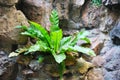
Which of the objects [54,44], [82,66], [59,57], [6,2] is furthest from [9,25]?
[82,66]

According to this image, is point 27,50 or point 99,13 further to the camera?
point 99,13

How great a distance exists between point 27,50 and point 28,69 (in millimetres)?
380

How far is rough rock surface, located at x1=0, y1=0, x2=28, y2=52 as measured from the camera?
462cm

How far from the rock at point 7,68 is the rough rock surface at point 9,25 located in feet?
0.83

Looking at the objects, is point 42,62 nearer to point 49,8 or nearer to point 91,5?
point 49,8

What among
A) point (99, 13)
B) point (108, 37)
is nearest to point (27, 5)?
point (108, 37)

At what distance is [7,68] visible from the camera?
452 cm

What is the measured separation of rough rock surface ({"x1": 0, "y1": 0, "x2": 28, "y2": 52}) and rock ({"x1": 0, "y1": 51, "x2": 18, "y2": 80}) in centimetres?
25

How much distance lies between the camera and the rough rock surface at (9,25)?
15.2 ft

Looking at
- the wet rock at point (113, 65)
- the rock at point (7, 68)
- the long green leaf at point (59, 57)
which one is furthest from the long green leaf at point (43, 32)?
the wet rock at point (113, 65)

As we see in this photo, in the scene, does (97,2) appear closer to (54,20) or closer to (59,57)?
(54,20)

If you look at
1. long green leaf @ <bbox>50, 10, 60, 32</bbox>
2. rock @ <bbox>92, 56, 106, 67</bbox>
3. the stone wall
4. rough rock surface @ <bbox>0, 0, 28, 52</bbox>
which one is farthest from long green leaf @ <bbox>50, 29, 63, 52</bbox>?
rock @ <bbox>92, 56, 106, 67</bbox>

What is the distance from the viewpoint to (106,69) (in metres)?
6.01

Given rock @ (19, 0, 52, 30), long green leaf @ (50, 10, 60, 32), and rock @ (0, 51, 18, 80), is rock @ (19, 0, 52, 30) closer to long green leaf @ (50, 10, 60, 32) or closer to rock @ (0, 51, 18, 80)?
long green leaf @ (50, 10, 60, 32)
